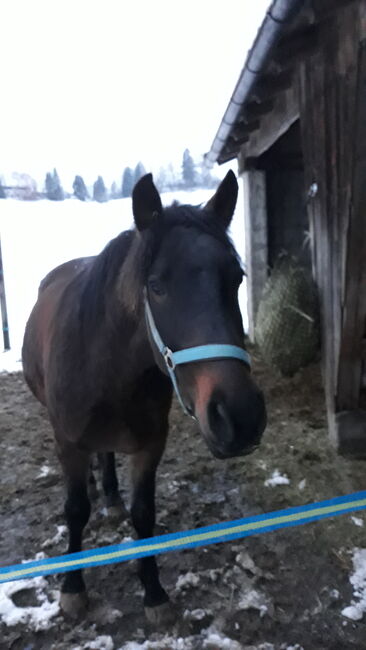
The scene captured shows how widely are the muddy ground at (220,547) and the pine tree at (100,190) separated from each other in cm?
1225

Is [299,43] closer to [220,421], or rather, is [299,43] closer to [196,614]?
[220,421]

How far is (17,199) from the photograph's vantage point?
1424cm

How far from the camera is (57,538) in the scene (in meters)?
2.72

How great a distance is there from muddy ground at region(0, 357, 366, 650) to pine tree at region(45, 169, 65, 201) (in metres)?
11.9

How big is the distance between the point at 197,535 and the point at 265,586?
3.59 feet

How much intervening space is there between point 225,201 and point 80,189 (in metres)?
14.5

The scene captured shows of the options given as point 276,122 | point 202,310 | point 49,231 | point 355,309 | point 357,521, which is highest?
point 276,122

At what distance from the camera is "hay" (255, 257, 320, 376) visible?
5.13 m

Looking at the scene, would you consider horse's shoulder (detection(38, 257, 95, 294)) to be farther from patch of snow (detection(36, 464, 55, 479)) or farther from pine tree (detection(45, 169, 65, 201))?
pine tree (detection(45, 169, 65, 201))

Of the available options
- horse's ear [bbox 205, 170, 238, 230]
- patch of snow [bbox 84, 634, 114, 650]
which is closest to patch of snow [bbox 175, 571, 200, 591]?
patch of snow [bbox 84, 634, 114, 650]

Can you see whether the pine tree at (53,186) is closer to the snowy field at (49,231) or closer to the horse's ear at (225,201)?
the snowy field at (49,231)

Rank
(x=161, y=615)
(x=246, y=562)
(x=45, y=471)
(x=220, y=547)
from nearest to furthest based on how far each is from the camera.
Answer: (x=161, y=615)
(x=246, y=562)
(x=220, y=547)
(x=45, y=471)

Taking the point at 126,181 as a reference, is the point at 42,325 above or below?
below

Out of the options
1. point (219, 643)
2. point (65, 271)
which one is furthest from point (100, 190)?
point (219, 643)
